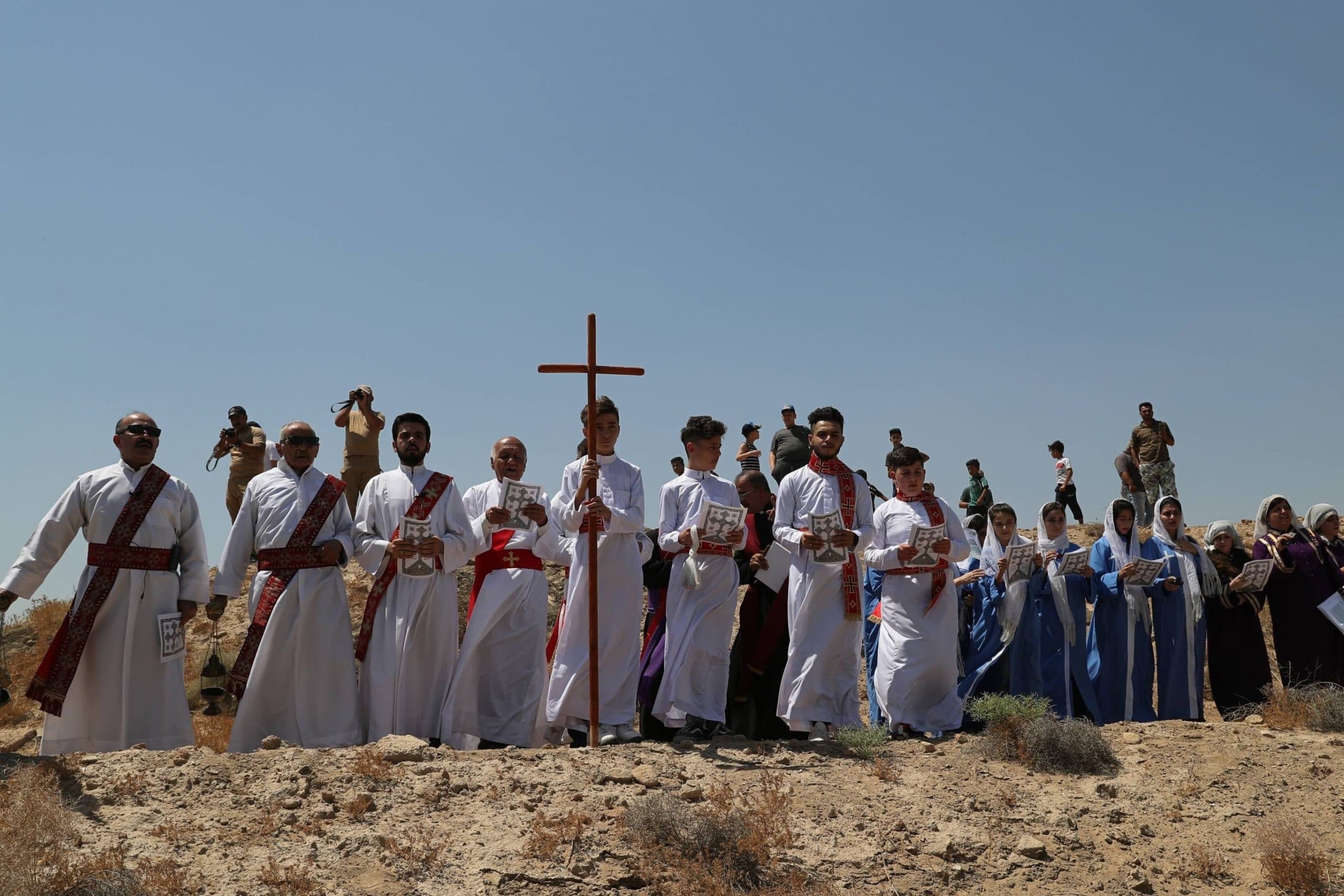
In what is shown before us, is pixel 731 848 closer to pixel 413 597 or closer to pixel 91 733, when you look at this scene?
pixel 413 597

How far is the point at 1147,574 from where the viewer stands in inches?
364

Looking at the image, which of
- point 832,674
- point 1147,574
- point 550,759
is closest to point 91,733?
point 550,759

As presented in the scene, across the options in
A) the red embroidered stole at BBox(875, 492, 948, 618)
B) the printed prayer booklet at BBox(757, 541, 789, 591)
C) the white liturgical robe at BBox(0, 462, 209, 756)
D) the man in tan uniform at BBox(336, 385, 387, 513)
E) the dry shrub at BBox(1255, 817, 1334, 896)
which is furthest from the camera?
the man in tan uniform at BBox(336, 385, 387, 513)

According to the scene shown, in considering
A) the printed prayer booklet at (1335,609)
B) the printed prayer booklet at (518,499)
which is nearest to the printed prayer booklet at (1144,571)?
the printed prayer booklet at (1335,609)

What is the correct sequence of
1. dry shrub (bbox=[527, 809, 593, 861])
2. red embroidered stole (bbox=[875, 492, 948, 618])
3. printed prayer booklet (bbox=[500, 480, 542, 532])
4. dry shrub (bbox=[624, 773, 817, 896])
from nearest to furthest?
dry shrub (bbox=[624, 773, 817, 896]) < dry shrub (bbox=[527, 809, 593, 861]) < printed prayer booklet (bbox=[500, 480, 542, 532]) < red embroidered stole (bbox=[875, 492, 948, 618])

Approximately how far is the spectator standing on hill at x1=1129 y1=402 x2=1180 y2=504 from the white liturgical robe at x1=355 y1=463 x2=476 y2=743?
11807 mm

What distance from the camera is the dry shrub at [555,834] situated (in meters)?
5.45

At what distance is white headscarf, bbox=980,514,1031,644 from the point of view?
8.97 metres

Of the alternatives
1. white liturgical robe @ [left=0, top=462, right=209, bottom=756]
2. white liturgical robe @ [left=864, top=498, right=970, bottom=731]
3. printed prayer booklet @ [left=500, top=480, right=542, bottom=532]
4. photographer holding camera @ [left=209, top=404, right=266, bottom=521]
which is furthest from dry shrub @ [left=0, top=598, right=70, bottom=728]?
white liturgical robe @ [left=864, top=498, right=970, bottom=731]

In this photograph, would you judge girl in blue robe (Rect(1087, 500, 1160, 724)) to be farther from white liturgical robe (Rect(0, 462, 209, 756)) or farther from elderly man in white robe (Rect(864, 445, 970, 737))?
white liturgical robe (Rect(0, 462, 209, 756))

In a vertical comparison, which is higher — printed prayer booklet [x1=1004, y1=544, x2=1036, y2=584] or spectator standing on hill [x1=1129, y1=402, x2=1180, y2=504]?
spectator standing on hill [x1=1129, y1=402, x2=1180, y2=504]

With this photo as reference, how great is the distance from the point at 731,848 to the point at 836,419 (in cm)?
333

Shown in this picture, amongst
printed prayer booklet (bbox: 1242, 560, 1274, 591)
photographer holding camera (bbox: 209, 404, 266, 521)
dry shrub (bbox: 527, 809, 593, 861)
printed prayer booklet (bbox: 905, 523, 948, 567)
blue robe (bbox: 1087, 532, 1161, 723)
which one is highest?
photographer holding camera (bbox: 209, 404, 266, 521)

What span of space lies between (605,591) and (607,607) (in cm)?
11
